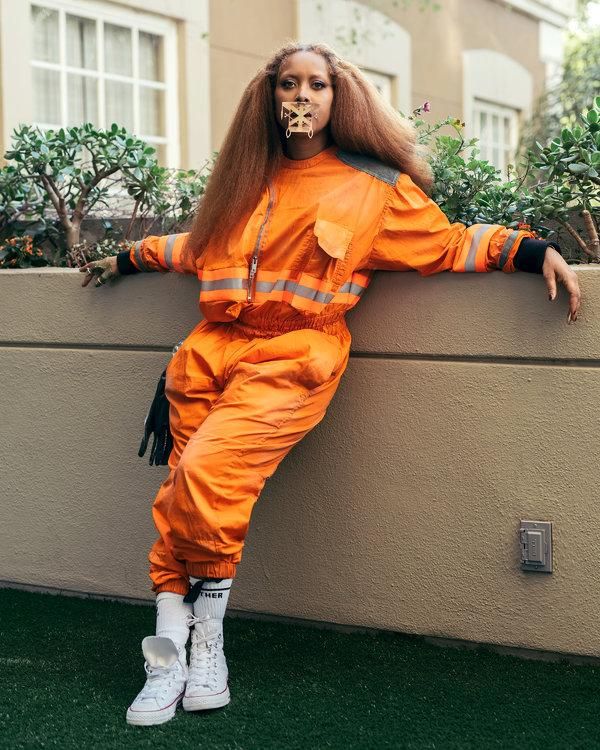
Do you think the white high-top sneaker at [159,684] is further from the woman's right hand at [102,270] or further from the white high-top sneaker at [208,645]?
the woman's right hand at [102,270]

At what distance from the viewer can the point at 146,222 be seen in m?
4.49

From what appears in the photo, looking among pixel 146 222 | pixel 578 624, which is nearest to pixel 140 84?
pixel 146 222

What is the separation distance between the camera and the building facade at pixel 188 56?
6.27 metres

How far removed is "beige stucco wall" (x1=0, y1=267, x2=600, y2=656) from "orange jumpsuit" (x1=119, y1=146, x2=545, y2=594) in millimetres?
147

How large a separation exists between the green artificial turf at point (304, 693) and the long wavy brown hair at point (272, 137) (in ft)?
4.07

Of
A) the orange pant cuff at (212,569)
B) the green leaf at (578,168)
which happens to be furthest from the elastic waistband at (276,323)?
the green leaf at (578,168)

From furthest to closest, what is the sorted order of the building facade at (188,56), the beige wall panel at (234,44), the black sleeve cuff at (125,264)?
the beige wall panel at (234,44), the building facade at (188,56), the black sleeve cuff at (125,264)

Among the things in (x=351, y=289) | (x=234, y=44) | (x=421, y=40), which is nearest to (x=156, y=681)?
(x=351, y=289)

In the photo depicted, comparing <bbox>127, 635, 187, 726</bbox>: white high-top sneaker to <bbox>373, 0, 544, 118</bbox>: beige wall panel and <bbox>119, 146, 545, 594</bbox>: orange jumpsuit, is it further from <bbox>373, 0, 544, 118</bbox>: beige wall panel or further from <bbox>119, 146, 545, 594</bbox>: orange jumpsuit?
<bbox>373, 0, 544, 118</bbox>: beige wall panel

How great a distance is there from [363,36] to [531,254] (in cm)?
575

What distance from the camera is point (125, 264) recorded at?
3582mm

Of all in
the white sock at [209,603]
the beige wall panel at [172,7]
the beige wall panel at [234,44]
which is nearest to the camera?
the white sock at [209,603]

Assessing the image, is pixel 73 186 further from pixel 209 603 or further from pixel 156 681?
pixel 156 681

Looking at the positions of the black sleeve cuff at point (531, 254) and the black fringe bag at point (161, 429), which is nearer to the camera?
the black sleeve cuff at point (531, 254)
